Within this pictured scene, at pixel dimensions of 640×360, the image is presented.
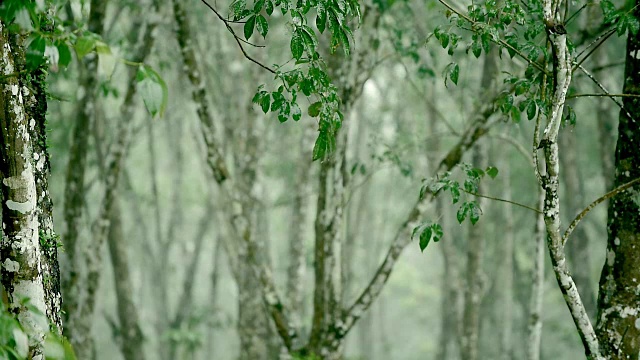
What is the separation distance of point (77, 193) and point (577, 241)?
6832 mm

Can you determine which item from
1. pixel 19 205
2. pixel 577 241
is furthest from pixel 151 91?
pixel 577 241

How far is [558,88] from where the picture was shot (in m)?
2.83

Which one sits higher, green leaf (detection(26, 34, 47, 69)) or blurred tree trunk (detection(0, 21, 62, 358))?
green leaf (detection(26, 34, 47, 69))

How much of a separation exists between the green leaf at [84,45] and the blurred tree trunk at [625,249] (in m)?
2.68

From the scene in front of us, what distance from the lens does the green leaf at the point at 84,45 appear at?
185 cm

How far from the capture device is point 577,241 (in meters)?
8.88

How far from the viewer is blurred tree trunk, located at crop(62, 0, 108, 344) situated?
219 inches

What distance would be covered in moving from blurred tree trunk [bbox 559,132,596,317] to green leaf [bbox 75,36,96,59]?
7796 millimetres

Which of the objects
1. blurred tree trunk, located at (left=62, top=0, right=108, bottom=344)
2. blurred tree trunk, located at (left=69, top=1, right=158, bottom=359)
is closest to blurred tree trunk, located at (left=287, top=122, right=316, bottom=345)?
blurred tree trunk, located at (left=69, top=1, right=158, bottom=359)

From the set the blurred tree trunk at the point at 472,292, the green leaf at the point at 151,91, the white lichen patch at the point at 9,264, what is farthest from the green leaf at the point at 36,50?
the blurred tree trunk at the point at 472,292

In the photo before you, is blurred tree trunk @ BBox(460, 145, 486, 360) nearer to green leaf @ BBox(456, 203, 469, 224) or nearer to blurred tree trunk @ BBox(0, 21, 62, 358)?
green leaf @ BBox(456, 203, 469, 224)

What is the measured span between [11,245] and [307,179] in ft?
15.1

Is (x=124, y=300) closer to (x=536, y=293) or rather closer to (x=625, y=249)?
(x=536, y=293)

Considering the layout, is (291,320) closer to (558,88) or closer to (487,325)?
(558,88)
